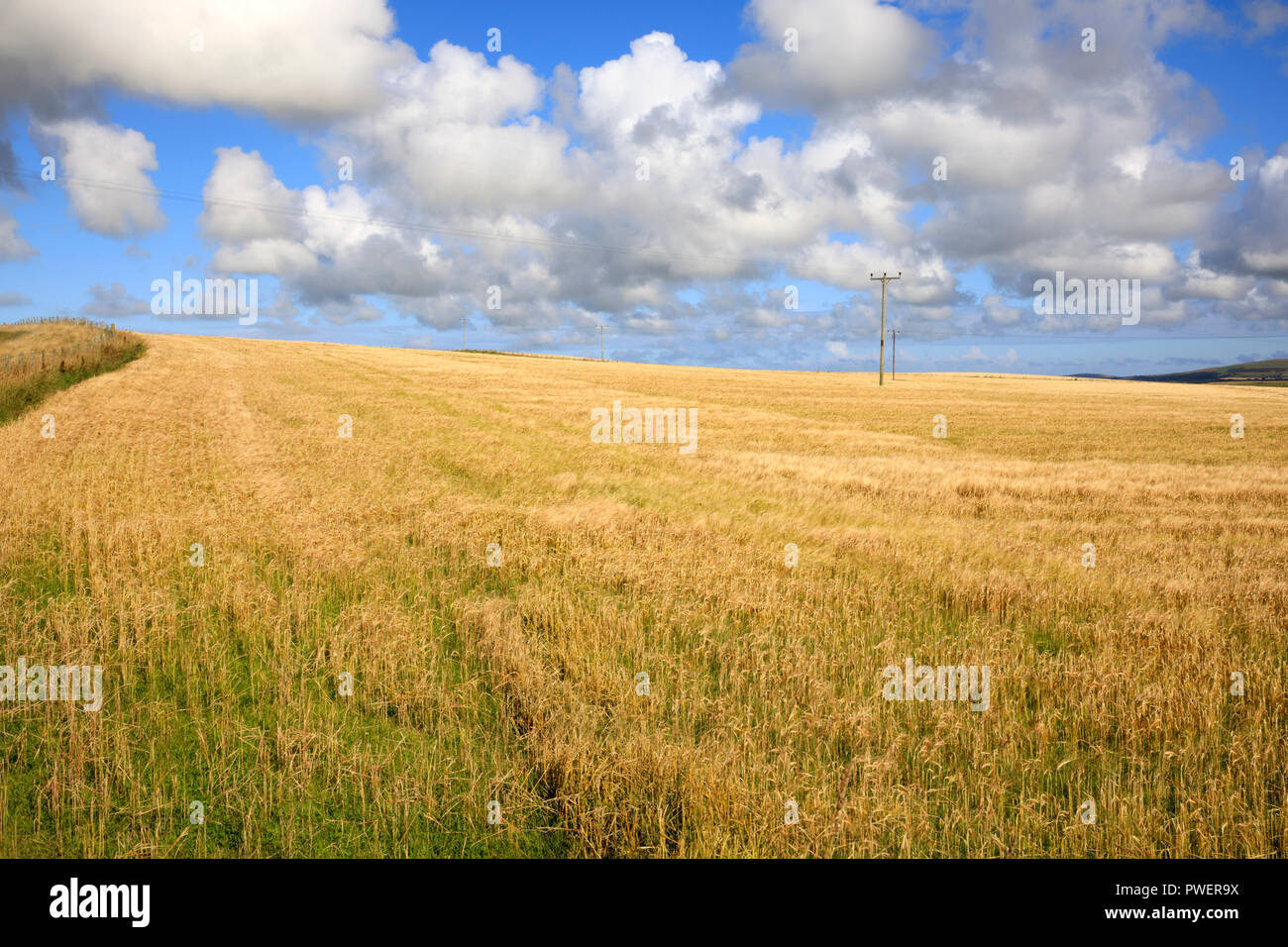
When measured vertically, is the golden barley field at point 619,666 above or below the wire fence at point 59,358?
below

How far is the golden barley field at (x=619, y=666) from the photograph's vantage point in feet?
15.2

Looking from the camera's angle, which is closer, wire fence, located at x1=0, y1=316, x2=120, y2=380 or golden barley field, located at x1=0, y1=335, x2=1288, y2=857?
golden barley field, located at x1=0, y1=335, x2=1288, y2=857

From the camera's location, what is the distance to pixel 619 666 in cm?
686

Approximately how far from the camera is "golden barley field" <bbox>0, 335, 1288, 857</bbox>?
182 inches

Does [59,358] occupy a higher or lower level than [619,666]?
higher

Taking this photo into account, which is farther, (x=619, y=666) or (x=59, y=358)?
(x=59, y=358)

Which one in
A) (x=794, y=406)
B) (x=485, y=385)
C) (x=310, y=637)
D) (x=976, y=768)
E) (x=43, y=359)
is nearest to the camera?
(x=976, y=768)

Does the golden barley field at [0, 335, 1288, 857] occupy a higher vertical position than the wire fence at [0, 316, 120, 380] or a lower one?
lower

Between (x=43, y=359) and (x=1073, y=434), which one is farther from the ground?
(x=43, y=359)

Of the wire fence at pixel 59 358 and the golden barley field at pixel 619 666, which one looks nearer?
the golden barley field at pixel 619 666

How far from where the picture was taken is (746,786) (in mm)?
4781
